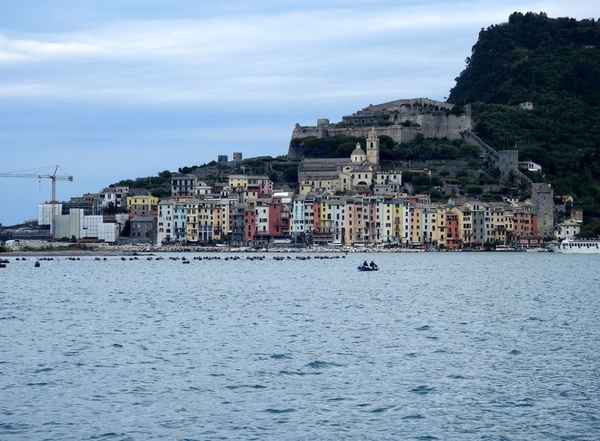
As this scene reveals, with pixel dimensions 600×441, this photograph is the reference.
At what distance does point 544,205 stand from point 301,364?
289 ft

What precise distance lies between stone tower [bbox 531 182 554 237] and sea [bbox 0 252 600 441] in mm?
59565

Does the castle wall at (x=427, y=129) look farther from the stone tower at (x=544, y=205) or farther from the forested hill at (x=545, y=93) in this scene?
the stone tower at (x=544, y=205)

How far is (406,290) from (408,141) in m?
81.3

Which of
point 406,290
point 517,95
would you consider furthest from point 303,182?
point 406,290

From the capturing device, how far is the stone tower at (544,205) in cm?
11138

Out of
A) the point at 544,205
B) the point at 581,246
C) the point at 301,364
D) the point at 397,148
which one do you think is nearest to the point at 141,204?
the point at 397,148

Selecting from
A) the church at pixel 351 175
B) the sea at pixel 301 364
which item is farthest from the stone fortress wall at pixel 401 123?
the sea at pixel 301 364

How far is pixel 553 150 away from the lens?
13238 centimetres

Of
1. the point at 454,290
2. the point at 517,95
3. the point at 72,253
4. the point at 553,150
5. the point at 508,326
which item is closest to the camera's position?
the point at 508,326

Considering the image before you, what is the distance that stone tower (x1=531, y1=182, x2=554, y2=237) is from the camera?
111m

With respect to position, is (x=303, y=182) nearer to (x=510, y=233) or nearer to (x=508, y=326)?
(x=510, y=233)

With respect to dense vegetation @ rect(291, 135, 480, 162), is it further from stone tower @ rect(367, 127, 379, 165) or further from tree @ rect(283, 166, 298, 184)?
tree @ rect(283, 166, 298, 184)

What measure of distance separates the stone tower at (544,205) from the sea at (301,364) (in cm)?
5956

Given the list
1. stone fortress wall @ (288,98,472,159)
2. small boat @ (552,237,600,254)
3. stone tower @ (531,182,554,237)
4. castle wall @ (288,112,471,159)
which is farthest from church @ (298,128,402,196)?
small boat @ (552,237,600,254)
